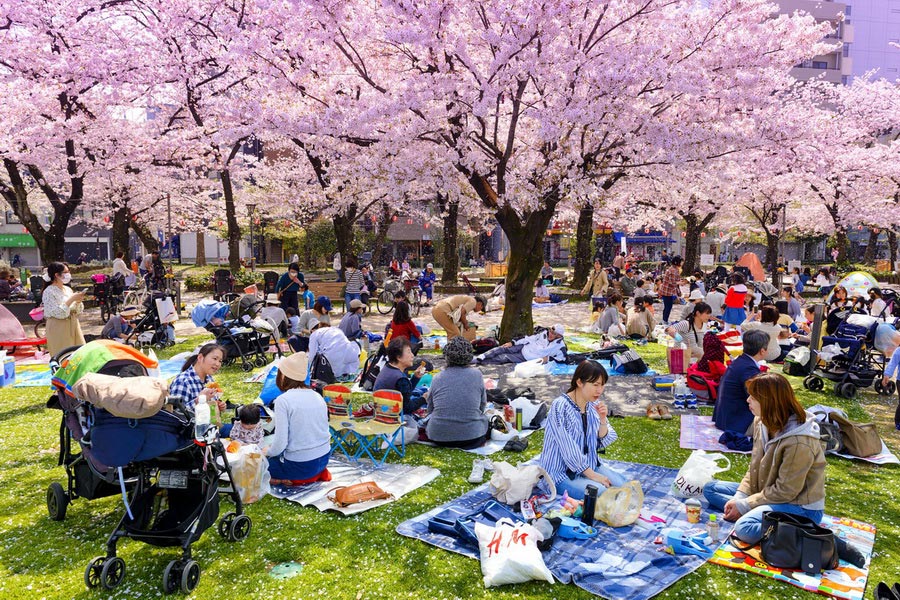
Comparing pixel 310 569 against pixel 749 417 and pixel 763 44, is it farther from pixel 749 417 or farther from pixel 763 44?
pixel 763 44

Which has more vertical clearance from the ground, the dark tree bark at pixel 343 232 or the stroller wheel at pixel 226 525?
the dark tree bark at pixel 343 232

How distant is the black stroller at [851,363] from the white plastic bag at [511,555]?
715cm

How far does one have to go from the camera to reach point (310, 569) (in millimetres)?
4508

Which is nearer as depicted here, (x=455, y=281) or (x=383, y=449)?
(x=383, y=449)

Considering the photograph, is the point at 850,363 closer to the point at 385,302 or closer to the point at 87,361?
the point at 87,361

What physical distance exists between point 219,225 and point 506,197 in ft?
98.7

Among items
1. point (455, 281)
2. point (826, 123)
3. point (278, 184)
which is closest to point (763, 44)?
point (826, 123)

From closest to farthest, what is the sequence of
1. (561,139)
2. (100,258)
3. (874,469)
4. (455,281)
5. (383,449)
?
(874,469) → (383,449) → (561,139) → (455,281) → (100,258)

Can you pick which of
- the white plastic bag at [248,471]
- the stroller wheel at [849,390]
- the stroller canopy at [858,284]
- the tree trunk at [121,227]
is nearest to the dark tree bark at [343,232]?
the tree trunk at [121,227]

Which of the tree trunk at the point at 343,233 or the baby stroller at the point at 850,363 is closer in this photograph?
the baby stroller at the point at 850,363

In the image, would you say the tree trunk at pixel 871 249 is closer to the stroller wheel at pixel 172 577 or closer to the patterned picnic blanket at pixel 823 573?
the patterned picnic blanket at pixel 823 573

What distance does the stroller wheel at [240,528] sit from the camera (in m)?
4.86

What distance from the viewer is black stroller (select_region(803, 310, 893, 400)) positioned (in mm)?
9523

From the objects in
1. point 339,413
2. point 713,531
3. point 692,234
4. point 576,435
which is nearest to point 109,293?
point 339,413
